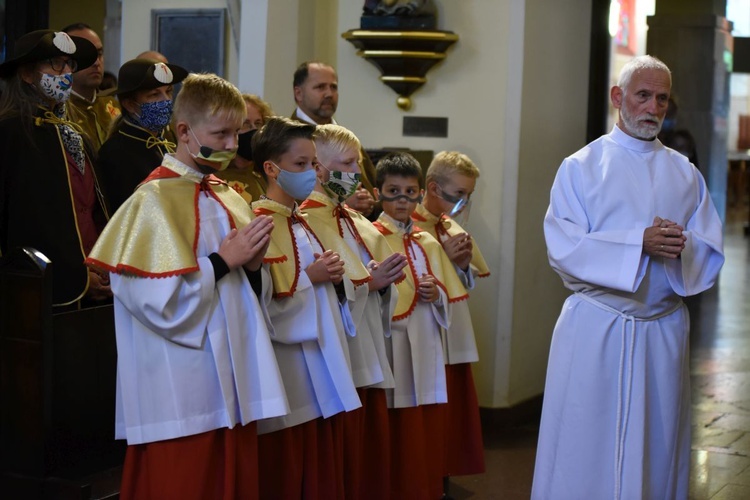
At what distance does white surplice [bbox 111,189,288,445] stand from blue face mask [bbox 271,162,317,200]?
46 centimetres

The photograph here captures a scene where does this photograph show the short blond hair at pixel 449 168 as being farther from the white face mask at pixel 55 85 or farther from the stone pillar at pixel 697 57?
the stone pillar at pixel 697 57

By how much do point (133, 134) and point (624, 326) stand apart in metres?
2.00

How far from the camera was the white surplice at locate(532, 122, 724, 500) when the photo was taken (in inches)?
155

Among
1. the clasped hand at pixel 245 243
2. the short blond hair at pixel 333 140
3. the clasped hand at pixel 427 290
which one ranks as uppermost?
the short blond hair at pixel 333 140

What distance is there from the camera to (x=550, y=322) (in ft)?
22.3

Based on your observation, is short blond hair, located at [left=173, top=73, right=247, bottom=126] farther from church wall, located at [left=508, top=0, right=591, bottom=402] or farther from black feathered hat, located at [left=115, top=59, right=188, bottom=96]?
church wall, located at [left=508, top=0, right=591, bottom=402]

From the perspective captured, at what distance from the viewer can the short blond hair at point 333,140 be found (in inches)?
162

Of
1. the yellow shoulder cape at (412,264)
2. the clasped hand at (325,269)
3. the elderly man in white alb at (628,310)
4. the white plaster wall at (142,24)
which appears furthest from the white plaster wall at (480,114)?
the clasped hand at (325,269)

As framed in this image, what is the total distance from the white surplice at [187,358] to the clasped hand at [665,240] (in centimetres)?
137

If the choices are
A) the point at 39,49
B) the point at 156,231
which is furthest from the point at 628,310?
the point at 39,49

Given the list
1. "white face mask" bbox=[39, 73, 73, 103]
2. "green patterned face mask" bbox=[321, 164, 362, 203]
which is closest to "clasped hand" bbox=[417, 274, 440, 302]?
"green patterned face mask" bbox=[321, 164, 362, 203]

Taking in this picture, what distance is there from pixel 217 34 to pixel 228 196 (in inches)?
157

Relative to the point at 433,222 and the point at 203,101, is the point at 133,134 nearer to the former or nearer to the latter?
the point at 203,101

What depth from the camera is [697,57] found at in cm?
1425
